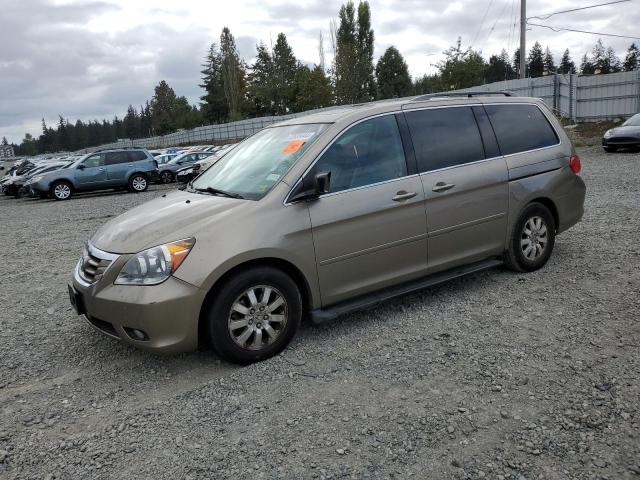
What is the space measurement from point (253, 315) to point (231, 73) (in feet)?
218

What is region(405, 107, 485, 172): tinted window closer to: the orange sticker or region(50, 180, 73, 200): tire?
the orange sticker

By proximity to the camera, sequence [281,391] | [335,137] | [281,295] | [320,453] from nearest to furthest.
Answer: [320,453] < [281,391] < [281,295] < [335,137]

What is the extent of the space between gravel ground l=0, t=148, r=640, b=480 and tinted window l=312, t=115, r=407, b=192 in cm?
122

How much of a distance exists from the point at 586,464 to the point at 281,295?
210 centimetres

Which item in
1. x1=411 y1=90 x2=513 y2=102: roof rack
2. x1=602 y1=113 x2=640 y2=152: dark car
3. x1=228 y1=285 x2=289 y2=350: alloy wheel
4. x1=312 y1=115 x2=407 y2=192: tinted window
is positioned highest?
x1=411 y1=90 x2=513 y2=102: roof rack

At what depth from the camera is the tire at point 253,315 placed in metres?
3.51

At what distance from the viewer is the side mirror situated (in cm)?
375

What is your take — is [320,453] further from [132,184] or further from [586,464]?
[132,184]

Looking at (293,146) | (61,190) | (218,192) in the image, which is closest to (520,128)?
(293,146)

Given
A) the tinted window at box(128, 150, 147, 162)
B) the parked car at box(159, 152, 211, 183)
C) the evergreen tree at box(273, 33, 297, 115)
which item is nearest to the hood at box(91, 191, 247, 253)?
the tinted window at box(128, 150, 147, 162)

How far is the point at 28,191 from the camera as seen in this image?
66.1 feet

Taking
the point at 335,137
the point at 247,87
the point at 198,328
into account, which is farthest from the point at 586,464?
the point at 247,87

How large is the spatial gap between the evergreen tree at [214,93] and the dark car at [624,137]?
6166 centimetres

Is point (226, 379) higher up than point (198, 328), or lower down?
lower down
